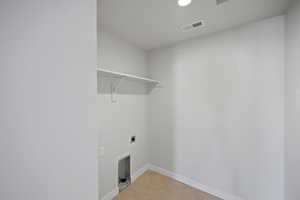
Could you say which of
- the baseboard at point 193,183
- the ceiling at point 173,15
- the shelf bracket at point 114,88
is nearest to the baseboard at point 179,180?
the baseboard at point 193,183

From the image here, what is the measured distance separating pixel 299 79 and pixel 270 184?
4.53ft

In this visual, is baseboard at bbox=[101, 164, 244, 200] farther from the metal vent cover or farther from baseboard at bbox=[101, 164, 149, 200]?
the metal vent cover

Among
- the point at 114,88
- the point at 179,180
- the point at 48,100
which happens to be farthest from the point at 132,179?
the point at 48,100

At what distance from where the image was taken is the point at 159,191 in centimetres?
210

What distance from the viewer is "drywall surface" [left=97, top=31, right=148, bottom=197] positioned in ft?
6.11

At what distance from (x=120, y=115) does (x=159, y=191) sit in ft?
4.84

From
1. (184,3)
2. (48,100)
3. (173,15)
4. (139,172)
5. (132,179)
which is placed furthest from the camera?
(139,172)

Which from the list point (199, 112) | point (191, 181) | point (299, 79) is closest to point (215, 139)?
point (199, 112)

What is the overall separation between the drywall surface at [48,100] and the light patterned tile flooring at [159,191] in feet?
5.62

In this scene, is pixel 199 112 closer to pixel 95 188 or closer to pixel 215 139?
pixel 215 139

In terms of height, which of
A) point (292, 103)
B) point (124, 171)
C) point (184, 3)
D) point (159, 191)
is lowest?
point (159, 191)

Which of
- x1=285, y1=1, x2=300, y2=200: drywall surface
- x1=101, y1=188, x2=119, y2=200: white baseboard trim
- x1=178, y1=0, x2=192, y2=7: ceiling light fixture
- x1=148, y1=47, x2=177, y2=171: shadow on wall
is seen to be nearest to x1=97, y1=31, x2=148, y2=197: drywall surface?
x1=101, y1=188, x2=119, y2=200: white baseboard trim

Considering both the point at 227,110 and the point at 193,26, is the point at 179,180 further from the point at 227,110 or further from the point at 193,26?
the point at 193,26

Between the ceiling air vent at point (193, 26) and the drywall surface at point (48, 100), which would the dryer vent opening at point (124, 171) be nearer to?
the drywall surface at point (48, 100)
